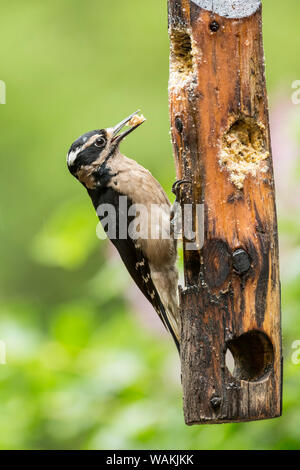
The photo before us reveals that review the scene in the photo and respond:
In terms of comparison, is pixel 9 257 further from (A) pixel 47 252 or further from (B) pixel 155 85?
(A) pixel 47 252

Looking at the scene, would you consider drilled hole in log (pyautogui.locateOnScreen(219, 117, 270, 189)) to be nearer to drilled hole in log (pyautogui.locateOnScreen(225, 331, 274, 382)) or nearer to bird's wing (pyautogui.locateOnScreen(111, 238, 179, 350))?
drilled hole in log (pyautogui.locateOnScreen(225, 331, 274, 382))

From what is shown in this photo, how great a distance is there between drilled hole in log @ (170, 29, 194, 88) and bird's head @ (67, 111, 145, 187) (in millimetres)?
587

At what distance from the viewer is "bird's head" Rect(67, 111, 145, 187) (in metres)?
4.07

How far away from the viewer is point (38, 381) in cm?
427

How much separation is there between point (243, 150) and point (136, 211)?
91cm

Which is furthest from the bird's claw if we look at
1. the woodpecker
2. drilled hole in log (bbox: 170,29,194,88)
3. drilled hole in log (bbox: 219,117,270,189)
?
the woodpecker

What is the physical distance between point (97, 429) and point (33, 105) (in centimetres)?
455

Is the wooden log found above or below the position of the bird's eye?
below

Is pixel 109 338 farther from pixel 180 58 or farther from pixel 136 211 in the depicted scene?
pixel 180 58

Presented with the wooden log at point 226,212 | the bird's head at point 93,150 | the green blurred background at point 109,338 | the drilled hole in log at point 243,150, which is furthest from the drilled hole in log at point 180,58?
the green blurred background at point 109,338

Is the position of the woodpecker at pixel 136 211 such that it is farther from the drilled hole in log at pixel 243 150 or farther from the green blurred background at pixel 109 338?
the drilled hole in log at pixel 243 150

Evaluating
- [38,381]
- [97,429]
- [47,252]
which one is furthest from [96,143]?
[97,429]

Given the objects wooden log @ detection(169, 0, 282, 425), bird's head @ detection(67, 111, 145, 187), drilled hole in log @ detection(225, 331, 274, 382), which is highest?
bird's head @ detection(67, 111, 145, 187)

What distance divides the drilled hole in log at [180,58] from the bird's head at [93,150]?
59 centimetres
